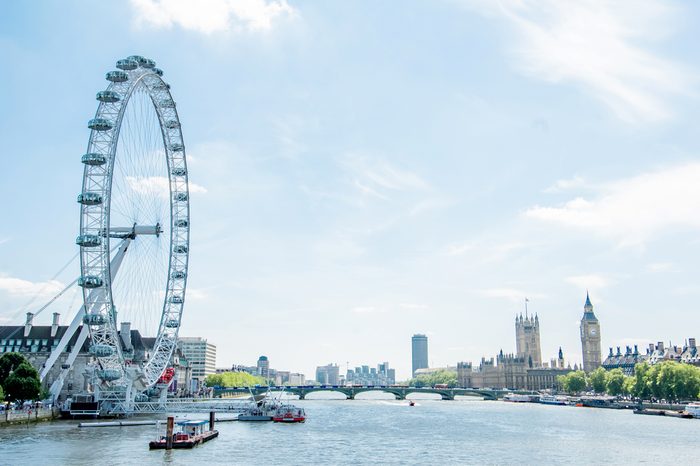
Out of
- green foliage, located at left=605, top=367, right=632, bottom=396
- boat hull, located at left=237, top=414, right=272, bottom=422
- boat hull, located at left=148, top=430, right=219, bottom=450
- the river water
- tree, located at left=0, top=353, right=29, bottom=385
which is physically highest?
tree, located at left=0, top=353, right=29, bottom=385

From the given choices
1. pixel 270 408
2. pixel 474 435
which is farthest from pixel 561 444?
pixel 270 408

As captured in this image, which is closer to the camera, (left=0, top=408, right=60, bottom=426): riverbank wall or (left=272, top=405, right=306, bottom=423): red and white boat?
(left=0, top=408, right=60, bottom=426): riverbank wall

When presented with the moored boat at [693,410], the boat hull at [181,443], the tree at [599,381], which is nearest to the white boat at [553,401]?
the tree at [599,381]

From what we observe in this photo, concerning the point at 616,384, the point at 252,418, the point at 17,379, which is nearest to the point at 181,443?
the point at 17,379

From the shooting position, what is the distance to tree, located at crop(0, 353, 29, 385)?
82.5 metres

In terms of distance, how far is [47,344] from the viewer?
11625 centimetres

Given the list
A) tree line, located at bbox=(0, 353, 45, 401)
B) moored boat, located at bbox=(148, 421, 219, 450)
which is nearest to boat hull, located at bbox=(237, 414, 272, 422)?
moored boat, located at bbox=(148, 421, 219, 450)

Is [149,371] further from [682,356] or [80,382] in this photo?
[682,356]

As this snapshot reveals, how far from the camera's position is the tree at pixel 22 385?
3113 inches

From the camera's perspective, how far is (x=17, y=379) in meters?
79.2

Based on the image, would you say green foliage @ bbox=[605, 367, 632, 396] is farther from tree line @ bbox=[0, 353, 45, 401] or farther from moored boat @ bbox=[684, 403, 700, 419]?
tree line @ bbox=[0, 353, 45, 401]

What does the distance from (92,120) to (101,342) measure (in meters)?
24.3

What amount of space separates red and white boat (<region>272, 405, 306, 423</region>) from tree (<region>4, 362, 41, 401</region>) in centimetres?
3038

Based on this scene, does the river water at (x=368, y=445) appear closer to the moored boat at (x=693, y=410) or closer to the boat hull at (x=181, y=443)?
the boat hull at (x=181, y=443)
